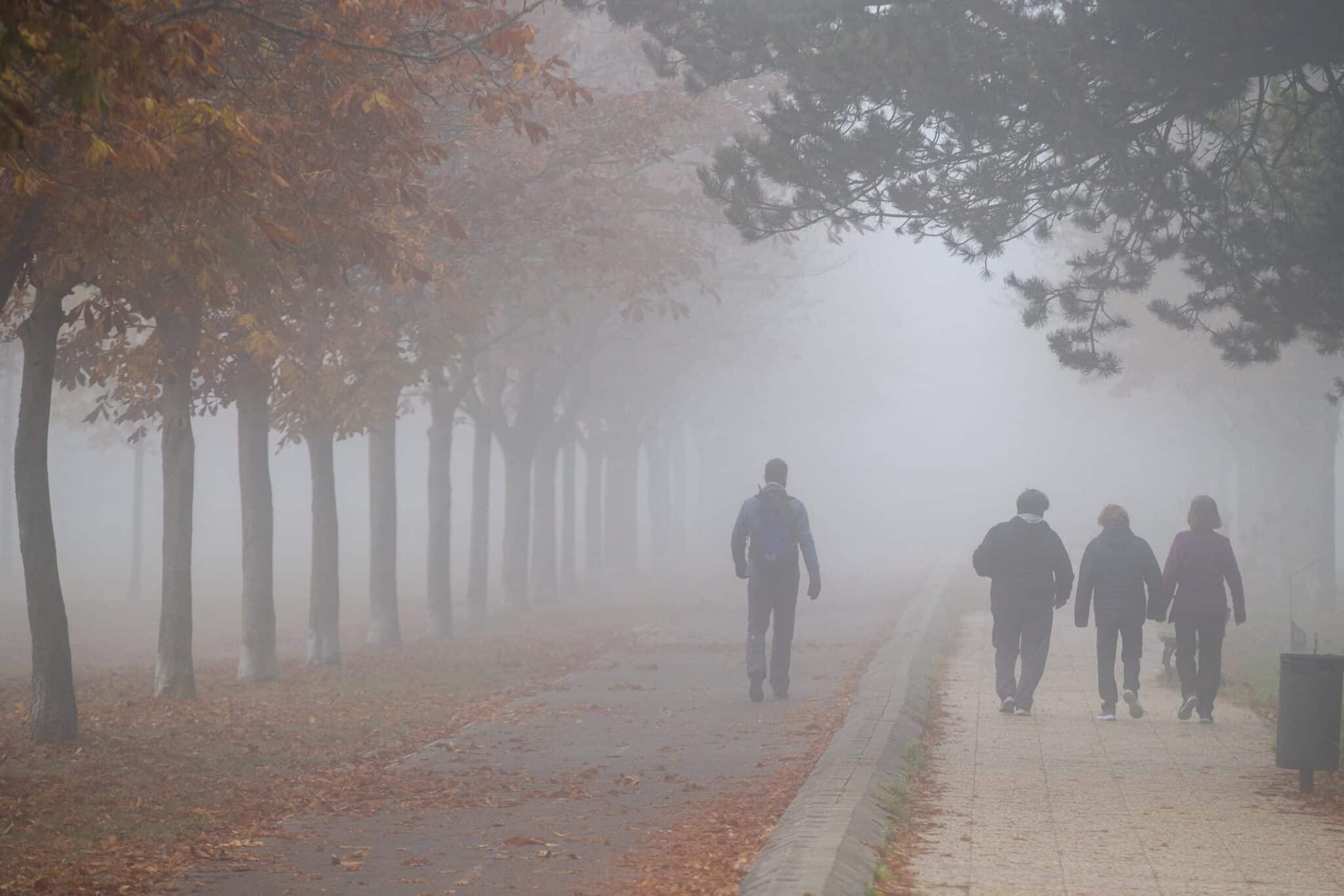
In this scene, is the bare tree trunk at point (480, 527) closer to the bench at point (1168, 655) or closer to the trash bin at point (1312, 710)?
the bench at point (1168, 655)

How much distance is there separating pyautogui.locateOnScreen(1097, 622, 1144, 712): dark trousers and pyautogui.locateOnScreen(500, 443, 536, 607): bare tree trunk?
16045 millimetres

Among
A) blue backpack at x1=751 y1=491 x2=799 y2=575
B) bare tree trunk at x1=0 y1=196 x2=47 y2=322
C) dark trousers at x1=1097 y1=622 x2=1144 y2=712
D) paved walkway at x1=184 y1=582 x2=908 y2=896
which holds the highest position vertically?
bare tree trunk at x1=0 y1=196 x2=47 y2=322

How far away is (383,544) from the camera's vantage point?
20719 millimetres

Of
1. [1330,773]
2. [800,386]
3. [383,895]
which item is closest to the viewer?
[383,895]

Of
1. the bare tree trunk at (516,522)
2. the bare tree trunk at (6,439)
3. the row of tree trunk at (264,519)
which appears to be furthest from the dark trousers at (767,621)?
the bare tree trunk at (6,439)

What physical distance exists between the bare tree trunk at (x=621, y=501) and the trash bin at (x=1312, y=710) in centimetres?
2840

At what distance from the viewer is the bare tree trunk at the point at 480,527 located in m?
25.8

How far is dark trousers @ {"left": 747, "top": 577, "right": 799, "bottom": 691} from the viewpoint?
13.9 metres

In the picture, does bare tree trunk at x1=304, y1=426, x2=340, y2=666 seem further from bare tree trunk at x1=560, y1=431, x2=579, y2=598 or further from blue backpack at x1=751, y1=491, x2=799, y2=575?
bare tree trunk at x1=560, y1=431, x2=579, y2=598

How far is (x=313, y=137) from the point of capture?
1035 cm

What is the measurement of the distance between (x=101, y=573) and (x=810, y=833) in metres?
41.7

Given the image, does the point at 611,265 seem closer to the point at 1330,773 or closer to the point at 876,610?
the point at 876,610

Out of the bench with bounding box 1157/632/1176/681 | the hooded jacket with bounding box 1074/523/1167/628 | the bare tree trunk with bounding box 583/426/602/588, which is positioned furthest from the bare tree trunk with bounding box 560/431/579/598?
the hooded jacket with bounding box 1074/523/1167/628

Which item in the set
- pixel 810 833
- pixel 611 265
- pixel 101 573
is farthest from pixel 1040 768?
pixel 101 573
